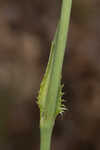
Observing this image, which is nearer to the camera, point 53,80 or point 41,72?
point 53,80

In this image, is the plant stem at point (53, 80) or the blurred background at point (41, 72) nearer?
the plant stem at point (53, 80)

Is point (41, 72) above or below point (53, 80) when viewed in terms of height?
above

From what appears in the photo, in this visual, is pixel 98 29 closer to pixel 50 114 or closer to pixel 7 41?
pixel 7 41

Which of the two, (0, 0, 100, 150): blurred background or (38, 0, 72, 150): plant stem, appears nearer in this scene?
(38, 0, 72, 150): plant stem
